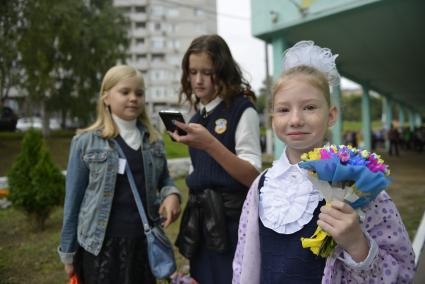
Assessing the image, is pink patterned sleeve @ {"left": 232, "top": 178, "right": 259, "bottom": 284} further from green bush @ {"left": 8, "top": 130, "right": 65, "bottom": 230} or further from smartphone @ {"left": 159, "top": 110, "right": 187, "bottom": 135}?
green bush @ {"left": 8, "top": 130, "right": 65, "bottom": 230}

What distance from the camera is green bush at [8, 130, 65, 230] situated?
215 inches

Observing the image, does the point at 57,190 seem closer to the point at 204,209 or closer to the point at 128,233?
the point at 128,233

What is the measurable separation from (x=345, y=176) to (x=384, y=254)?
32 cm

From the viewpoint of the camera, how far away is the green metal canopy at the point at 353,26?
22.5 feet

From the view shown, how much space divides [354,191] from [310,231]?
316mm

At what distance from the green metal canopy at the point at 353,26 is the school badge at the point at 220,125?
537 cm

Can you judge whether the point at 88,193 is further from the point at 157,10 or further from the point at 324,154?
the point at 157,10

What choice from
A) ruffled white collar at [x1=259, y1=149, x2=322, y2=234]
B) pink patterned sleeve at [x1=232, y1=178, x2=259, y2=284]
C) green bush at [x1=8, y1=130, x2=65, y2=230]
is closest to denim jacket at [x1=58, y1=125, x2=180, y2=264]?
pink patterned sleeve at [x1=232, y1=178, x2=259, y2=284]

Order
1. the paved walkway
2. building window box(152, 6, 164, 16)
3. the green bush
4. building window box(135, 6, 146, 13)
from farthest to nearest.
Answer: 1. building window box(135, 6, 146, 13)
2. building window box(152, 6, 164, 16)
3. the paved walkway
4. the green bush

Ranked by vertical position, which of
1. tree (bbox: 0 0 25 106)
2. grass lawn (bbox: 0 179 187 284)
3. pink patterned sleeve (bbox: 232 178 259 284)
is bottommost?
grass lawn (bbox: 0 179 187 284)

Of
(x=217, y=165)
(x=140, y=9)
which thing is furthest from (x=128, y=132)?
(x=140, y=9)

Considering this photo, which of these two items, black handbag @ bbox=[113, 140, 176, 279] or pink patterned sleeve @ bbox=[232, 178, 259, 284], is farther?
black handbag @ bbox=[113, 140, 176, 279]

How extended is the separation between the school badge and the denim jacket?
544mm

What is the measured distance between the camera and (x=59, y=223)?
6.17m
